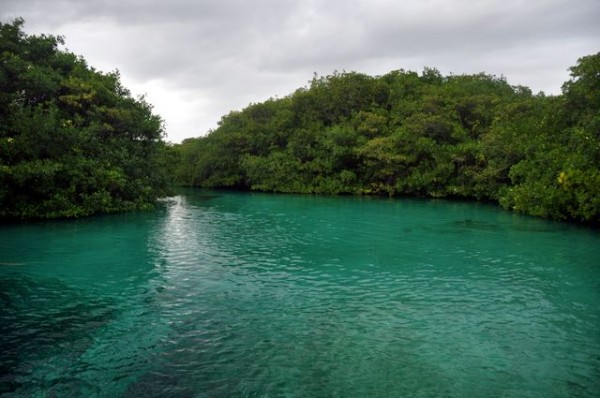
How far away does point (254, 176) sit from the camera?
54.3 m

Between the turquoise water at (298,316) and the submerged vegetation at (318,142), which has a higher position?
the submerged vegetation at (318,142)

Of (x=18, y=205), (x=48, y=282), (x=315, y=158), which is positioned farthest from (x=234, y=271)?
(x=315, y=158)

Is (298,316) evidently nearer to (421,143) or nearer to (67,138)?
(67,138)

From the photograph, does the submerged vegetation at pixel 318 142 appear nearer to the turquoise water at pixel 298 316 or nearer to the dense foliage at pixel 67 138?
the dense foliage at pixel 67 138

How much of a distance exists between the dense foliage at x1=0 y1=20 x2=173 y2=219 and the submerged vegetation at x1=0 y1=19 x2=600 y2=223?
79 mm

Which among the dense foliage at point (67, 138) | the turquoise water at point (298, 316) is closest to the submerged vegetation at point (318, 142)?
the dense foliage at point (67, 138)

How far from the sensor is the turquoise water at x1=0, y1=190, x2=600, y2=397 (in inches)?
272

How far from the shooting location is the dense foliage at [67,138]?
2266 cm

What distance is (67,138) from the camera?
2480 centimetres

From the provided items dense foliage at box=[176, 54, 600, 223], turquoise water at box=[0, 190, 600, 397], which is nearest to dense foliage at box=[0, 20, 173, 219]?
turquoise water at box=[0, 190, 600, 397]

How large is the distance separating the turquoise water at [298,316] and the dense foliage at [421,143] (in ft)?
27.2

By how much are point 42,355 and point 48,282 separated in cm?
527

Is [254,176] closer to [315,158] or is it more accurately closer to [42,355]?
[315,158]

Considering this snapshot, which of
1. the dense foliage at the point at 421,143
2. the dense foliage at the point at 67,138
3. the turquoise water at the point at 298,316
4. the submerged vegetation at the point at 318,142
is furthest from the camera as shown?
the dense foliage at the point at 421,143
